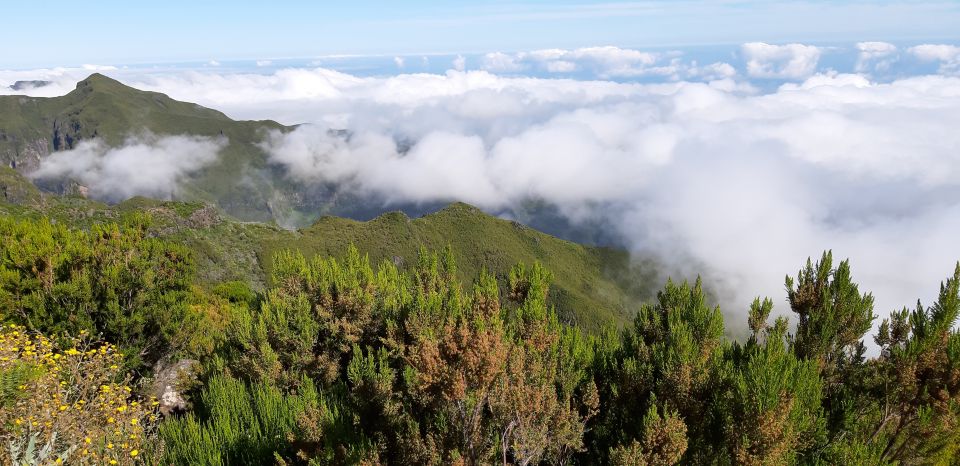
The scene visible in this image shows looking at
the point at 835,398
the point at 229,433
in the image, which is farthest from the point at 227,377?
the point at 835,398

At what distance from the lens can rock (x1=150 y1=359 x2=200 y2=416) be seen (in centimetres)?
1620

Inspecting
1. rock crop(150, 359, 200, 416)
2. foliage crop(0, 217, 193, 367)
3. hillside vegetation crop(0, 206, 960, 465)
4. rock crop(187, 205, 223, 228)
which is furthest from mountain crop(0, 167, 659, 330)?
rock crop(150, 359, 200, 416)

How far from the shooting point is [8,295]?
17.9m

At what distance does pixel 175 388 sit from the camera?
1659 centimetres

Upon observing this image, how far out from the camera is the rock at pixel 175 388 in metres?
16.2

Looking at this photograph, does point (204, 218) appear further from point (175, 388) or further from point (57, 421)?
point (57, 421)

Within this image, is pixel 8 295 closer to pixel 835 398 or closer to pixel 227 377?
pixel 227 377

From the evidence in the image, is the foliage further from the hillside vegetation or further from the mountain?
the mountain

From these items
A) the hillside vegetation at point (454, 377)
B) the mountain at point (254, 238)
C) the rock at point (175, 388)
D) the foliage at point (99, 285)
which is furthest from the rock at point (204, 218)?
the rock at point (175, 388)

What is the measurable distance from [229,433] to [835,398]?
1448 centimetres

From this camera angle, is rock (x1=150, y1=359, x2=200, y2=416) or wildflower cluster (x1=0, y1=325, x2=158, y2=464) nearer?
wildflower cluster (x1=0, y1=325, x2=158, y2=464)

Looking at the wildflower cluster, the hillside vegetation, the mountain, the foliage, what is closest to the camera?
the hillside vegetation

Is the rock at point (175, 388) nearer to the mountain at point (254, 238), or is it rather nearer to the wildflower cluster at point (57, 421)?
the wildflower cluster at point (57, 421)

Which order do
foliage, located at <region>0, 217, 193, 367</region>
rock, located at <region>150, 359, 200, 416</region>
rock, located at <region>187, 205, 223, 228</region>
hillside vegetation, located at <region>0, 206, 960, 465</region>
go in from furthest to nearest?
rock, located at <region>187, 205, 223, 228</region>, foliage, located at <region>0, 217, 193, 367</region>, rock, located at <region>150, 359, 200, 416</region>, hillside vegetation, located at <region>0, 206, 960, 465</region>
